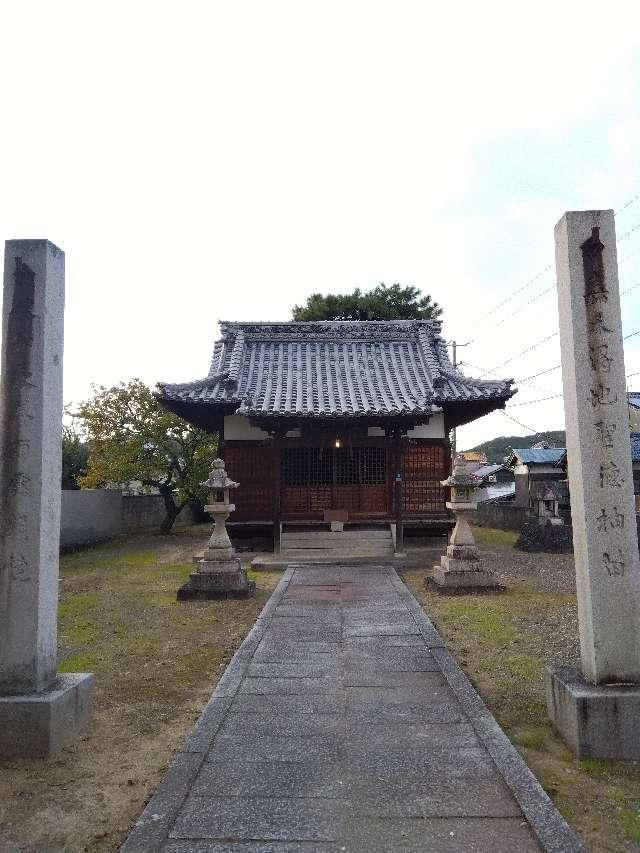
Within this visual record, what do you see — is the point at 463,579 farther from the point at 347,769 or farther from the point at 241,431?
the point at 241,431

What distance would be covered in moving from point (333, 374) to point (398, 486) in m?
4.21

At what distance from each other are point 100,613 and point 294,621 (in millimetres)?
3091

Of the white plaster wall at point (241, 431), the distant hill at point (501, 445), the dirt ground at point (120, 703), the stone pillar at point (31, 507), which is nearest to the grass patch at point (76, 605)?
the dirt ground at point (120, 703)

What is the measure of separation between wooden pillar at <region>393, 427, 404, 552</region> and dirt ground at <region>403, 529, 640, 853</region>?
203 centimetres

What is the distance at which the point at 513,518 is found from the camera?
22234 mm

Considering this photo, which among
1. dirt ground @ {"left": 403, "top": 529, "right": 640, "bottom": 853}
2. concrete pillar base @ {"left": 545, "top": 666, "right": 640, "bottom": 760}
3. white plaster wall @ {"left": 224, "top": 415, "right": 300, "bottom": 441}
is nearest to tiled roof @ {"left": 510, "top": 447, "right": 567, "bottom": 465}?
dirt ground @ {"left": 403, "top": 529, "right": 640, "bottom": 853}

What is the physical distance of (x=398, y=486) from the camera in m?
14.1

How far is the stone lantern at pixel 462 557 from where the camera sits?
30.8ft

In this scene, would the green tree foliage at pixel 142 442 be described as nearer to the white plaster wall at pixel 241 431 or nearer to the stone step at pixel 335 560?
the white plaster wall at pixel 241 431

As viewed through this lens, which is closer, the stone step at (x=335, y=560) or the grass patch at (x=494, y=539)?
the stone step at (x=335, y=560)

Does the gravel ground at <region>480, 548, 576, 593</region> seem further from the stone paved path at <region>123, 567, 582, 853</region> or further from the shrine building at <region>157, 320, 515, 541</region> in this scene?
the stone paved path at <region>123, 567, 582, 853</region>

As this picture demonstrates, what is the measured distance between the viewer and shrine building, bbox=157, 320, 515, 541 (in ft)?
46.2

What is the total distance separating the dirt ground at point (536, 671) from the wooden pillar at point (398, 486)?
203 cm

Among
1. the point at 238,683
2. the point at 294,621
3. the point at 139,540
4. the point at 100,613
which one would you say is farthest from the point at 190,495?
the point at 238,683
